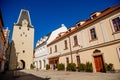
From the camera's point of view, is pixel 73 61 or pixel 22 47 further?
pixel 22 47

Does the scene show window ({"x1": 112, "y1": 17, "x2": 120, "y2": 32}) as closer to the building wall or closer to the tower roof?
the building wall

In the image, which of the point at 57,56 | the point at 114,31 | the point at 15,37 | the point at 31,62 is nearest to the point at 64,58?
the point at 57,56

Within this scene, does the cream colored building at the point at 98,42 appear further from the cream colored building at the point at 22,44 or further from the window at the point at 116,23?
the cream colored building at the point at 22,44

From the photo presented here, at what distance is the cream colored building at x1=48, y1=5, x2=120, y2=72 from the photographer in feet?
42.1

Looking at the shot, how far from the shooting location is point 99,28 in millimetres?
14859

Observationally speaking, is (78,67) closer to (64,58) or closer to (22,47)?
(64,58)

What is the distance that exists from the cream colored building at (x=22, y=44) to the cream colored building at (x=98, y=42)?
62.7ft

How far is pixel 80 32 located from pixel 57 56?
9.01m

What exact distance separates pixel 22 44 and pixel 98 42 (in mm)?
28254

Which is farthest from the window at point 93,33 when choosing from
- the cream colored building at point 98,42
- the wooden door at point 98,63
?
the wooden door at point 98,63

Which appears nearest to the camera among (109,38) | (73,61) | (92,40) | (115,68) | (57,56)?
(115,68)

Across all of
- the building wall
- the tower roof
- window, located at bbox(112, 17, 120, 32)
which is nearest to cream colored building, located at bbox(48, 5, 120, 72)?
window, located at bbox(112, 17, 120, 32)

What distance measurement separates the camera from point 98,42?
14.8 meters

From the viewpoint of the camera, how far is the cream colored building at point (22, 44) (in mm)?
34062
